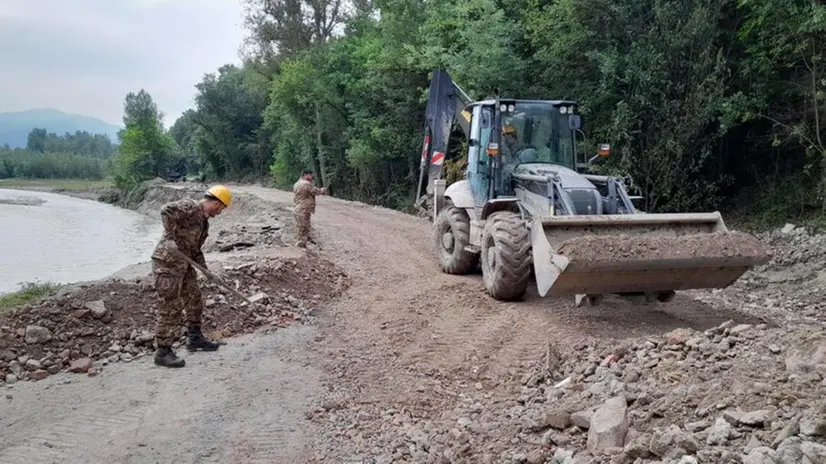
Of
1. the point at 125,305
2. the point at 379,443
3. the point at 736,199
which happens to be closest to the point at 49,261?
the point at 125,305

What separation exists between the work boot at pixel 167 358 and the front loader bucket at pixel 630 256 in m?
3.63

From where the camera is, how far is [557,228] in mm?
6496

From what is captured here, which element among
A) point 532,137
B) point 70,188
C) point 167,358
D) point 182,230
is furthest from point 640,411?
point 70,188

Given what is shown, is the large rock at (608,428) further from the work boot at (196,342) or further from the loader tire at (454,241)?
the loader tire at (454,241)

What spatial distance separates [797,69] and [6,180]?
8492 cm

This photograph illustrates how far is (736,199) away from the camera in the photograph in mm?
13422

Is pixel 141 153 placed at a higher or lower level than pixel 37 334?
higher

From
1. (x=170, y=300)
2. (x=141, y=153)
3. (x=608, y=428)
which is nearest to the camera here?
(x=608, y=428)

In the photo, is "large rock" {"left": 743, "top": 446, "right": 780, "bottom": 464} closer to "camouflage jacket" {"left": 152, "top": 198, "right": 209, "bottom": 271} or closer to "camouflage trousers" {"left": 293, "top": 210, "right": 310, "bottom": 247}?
"camouflage jacket" {"left": 152, "top": 198, "right": 209, "bottom": 271}

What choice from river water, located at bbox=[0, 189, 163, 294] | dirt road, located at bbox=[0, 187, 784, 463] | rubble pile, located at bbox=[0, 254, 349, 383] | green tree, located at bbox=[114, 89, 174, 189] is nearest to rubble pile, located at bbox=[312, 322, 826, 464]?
dirt road, located at bbox=[0, 187, 784, 463]

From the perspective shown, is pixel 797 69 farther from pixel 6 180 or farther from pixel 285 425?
pixel 6 180

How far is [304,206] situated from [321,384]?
6.32m

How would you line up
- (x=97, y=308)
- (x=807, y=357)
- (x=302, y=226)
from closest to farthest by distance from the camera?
(x=807, y=357)
(x=97, y=308)
(x=302, y=226)

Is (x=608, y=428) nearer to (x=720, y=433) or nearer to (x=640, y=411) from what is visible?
(x=640, y=411)
